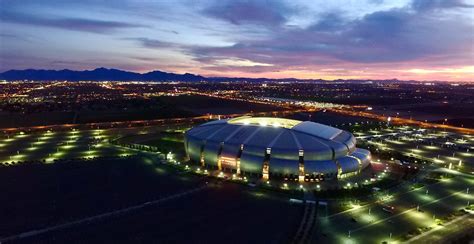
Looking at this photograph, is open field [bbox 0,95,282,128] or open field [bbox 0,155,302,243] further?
open field [bbox 0,95,282,128]

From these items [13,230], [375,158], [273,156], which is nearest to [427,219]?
[273,156]

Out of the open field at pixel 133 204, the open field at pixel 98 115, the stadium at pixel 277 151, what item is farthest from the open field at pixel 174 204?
the open field at pixel 98 115

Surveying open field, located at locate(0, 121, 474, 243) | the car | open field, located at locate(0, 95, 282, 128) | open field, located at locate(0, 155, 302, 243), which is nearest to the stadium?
open field, located at locate(0, 121, 474, 243)

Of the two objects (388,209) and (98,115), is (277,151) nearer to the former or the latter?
(388,209)

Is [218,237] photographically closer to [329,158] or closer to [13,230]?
[13,230]

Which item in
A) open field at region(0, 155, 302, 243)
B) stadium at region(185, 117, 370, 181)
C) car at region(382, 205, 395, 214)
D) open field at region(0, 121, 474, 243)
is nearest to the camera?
open field at region(0, 155, 302, 243)

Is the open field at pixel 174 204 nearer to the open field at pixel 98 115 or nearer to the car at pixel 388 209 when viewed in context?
the car at pixel 388 209

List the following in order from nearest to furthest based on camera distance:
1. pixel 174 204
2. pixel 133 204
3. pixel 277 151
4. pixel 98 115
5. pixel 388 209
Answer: pixel 388 209
pixel 133 204
pixel 174 204
pixel 277 151
pixel 98 115

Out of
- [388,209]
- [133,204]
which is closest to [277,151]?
[388,209]

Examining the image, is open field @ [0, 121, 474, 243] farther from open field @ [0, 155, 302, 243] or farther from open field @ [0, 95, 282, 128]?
open field @ [0, 95, 282, 128]
